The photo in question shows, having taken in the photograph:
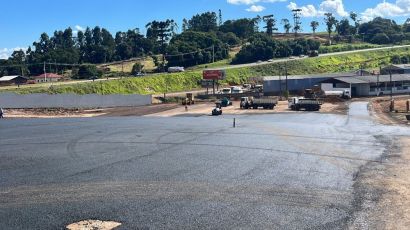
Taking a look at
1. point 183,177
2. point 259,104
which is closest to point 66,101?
point 259,104

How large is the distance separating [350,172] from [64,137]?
23.8 meters

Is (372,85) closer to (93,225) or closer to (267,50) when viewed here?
(267,50)

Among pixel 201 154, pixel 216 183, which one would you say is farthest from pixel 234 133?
pixel 216 183

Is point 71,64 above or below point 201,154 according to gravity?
above

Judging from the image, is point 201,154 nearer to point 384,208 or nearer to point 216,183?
point 216,183

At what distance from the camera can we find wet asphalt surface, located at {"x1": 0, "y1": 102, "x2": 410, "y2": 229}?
60.7ft

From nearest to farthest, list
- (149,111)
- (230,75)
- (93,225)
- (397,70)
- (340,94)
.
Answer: (93,225) → (149,111) → (340,94) → (397,70) → (230,75)

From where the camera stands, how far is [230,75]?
441 ft

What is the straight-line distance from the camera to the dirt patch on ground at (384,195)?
18266 millimetres

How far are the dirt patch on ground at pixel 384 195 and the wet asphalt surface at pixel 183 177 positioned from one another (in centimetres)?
60

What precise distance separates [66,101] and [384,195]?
66.7 m

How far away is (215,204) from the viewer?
20125 mm

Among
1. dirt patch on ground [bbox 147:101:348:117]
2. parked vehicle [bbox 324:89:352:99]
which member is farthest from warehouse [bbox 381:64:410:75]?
dirt patch on ground [bbox 147:101:348:117]

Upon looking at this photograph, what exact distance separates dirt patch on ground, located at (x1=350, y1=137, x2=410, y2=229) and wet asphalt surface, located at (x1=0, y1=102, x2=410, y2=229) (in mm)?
604
